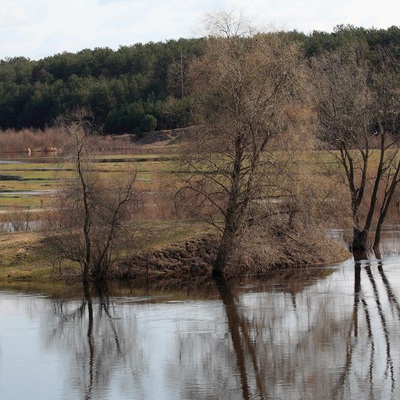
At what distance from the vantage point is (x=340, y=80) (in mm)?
50406

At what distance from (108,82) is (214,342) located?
123888 mm

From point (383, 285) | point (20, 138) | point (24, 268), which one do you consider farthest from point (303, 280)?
point (20, 138)

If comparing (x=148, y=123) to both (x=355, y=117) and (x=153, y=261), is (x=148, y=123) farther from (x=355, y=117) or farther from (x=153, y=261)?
(x=153, y=261)

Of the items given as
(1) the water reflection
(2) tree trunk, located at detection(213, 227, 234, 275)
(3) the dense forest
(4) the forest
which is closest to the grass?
(4) the forest

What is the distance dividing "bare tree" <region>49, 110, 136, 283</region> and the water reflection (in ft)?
7.04

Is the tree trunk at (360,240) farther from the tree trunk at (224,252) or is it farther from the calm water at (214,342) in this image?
the tree trunk at (224,252)

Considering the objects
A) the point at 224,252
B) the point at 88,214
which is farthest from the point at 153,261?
the point at 88,214

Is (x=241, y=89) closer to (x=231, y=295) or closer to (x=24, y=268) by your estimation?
(x=231, y=295)

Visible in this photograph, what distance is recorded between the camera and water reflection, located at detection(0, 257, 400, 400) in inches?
926

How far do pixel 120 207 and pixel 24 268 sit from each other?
5.07m

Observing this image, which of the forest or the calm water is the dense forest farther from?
the calm water

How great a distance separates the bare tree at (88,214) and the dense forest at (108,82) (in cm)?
8169

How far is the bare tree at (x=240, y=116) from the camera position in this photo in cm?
3897

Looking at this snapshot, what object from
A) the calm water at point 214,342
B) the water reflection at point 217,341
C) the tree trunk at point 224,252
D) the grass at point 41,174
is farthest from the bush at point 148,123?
the calm water at point 214,342
